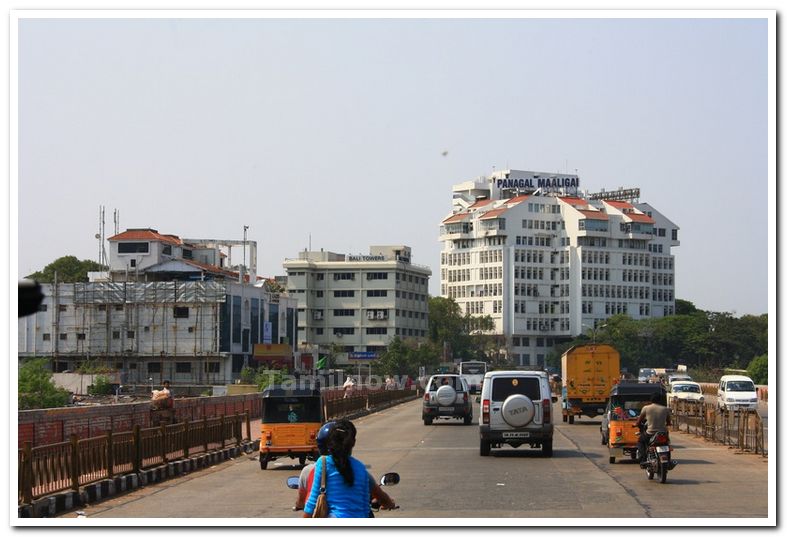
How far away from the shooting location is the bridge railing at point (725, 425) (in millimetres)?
29547

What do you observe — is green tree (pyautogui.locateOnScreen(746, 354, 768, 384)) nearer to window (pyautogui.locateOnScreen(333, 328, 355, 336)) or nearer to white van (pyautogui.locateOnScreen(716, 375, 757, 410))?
white van (pyautogui.locateOnScreen(716, 375, 757, 410))

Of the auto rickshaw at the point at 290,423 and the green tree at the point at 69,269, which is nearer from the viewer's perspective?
the auto rickshaw at the point at 290,423

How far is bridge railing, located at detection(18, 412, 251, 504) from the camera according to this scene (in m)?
17.2

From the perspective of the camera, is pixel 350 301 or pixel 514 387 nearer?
pixel 514 387

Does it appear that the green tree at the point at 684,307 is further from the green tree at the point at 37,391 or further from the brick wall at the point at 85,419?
the brick wall at the point at 85,419

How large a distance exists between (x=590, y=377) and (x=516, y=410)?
18852 mm

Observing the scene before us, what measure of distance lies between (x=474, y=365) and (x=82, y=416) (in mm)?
73484

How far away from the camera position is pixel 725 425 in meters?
33.6

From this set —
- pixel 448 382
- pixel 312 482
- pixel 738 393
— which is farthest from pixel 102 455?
pixel 738 393

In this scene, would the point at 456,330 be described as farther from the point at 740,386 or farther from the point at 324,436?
the point at 324,436

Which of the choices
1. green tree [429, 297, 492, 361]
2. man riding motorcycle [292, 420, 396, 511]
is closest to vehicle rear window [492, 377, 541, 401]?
man riding motorcycle [292, 420, 396, 511]

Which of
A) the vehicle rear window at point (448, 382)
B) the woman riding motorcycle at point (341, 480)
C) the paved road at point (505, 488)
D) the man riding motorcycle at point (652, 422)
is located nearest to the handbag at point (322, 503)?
the woman riding motorcycle at point (341, 480)

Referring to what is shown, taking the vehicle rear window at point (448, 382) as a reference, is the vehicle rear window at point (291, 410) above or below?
above

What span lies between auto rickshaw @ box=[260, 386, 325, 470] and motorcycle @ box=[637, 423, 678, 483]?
7391 mm
